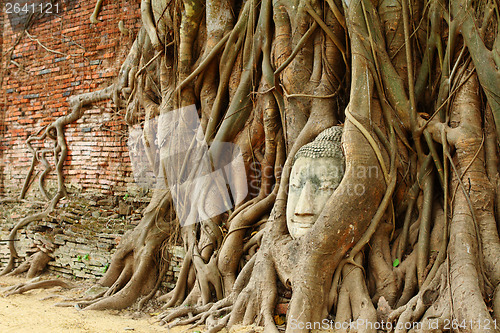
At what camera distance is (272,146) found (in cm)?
450

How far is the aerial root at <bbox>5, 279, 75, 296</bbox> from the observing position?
5.12 m

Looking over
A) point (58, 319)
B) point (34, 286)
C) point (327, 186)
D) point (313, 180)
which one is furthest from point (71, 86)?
point (327, 186)

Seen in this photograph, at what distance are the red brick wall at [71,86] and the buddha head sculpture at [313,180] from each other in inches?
147

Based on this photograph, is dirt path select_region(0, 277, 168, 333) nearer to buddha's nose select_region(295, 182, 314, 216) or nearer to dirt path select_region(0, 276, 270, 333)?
dirt path select_region(0, 276, 270, 333)

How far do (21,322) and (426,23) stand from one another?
14.6ft

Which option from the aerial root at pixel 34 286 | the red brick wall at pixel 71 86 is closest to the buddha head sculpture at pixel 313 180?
the aerial root at pixel 34 286

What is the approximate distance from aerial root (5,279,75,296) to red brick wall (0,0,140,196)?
1.74m

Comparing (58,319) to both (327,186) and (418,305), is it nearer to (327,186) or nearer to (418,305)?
(327,186)

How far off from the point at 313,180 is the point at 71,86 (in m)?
5.60

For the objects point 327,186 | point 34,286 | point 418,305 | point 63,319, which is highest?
point 327,186

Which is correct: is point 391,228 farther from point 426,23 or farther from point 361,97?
point 426,23

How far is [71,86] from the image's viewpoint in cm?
768

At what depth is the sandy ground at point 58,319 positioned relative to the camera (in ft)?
12.9

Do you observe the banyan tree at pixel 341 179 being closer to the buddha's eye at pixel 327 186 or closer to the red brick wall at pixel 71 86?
the buddha's eye at pixel 327 186
